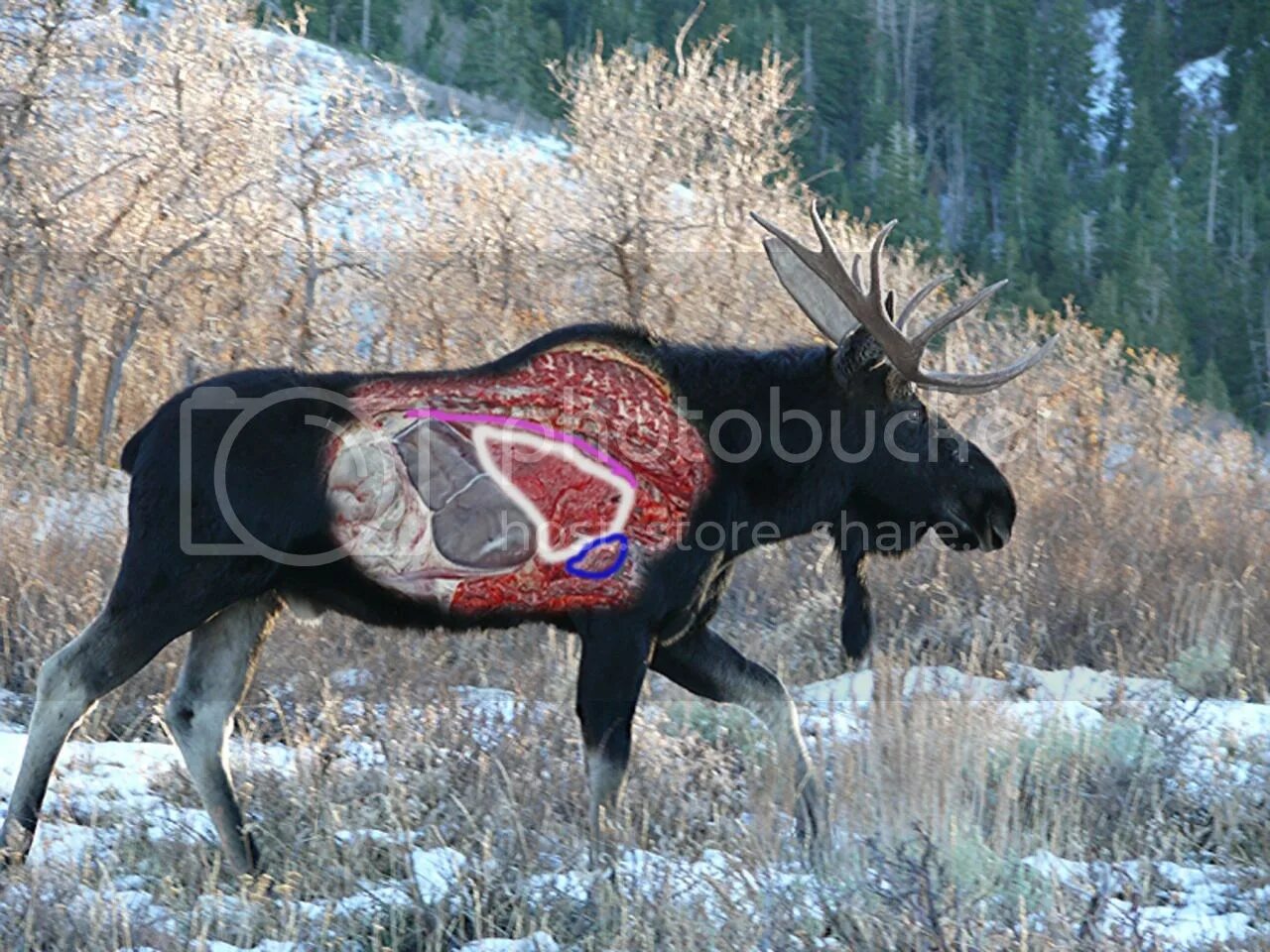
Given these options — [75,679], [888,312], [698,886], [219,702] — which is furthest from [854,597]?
[75,679]

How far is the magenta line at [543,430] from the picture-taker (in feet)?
18.2

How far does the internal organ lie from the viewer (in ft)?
17.8

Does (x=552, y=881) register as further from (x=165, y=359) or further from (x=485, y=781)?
(x=165, y=359)

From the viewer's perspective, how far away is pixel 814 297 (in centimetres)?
655

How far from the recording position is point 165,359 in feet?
46.2

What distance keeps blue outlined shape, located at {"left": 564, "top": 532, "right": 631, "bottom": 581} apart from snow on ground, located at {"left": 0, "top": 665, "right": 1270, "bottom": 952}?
3.02 feet

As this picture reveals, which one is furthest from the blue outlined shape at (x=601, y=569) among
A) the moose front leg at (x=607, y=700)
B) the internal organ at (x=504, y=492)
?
the moose front leg at (x=607, y=700)

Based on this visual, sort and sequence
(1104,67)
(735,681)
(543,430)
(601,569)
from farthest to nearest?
(1104,67), (735,681), (543,430), (601,569)

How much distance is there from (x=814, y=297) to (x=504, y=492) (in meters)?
1.74

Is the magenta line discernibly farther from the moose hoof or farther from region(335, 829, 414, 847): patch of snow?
the moose hoof

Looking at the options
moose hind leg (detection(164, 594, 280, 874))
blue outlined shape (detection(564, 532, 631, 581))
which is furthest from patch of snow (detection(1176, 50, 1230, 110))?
moose hind leg (detection(164, 594, 280, 874))

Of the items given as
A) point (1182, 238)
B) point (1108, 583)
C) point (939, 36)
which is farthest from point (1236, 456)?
point (939, 36)

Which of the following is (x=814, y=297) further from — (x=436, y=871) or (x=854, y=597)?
(x=436, y=871)

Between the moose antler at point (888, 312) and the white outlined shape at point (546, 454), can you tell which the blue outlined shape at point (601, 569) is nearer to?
the white outlined shape at point (546, 454)
